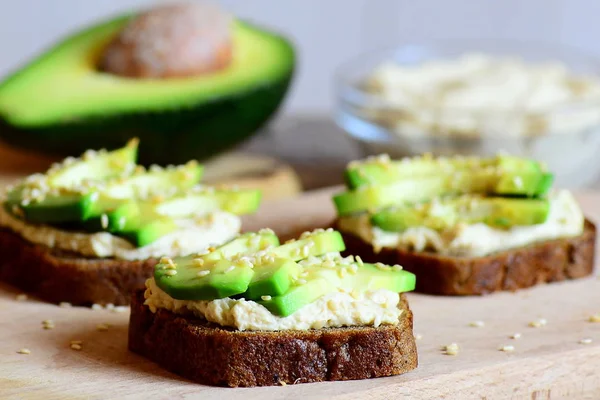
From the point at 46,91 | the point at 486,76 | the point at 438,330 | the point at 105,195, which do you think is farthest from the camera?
the point at 486,76

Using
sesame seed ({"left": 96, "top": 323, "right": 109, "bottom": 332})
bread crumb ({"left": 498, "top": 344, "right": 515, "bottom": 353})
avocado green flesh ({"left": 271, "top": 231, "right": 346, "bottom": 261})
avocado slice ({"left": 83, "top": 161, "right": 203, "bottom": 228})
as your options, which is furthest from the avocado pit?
bread crumb ({"left": 498, "top": 344, "right": 515, "bottom": 353})

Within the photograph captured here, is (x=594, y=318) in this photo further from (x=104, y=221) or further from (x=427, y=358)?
(x=104, y=221)

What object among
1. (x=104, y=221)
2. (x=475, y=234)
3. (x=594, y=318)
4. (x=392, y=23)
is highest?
(x=104, y=221)

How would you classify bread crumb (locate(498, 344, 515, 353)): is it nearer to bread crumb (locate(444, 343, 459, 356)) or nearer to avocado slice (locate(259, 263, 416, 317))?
bread crumb (locate(444, 343, 459, 356))

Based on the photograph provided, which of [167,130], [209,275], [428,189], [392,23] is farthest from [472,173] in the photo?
[392,23]

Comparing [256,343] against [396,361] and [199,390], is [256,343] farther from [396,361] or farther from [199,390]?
[396,361]

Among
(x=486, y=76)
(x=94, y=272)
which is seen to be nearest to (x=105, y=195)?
(x=94, y=272)
